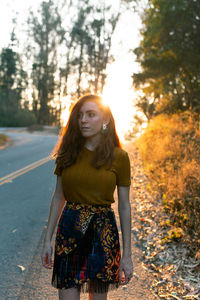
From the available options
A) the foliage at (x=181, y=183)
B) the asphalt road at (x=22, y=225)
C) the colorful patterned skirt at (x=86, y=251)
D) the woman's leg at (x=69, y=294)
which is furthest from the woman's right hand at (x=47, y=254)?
the foliage at (x=181, y=183)

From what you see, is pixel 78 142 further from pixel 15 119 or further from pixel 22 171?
pixel 15 119

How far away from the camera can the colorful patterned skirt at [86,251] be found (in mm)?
2219

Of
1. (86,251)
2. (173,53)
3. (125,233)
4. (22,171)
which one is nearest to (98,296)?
(86,251)

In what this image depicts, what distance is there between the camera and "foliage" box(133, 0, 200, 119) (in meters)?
13.3

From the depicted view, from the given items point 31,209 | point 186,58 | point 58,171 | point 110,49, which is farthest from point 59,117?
point 58,171

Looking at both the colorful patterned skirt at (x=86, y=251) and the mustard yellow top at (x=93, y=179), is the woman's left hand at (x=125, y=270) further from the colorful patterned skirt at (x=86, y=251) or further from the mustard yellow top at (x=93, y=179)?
the mustard yellow top at (x=93, y=179)

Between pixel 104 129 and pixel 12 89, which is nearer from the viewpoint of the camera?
pixel 104 129

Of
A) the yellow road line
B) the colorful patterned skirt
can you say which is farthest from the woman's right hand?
the yellow road line

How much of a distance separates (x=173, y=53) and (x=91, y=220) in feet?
43.5

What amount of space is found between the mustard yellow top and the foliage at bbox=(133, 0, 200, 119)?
38.4 feet

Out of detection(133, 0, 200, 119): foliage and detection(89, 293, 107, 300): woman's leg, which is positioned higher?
detection(133, 0, 200, 119): foliage

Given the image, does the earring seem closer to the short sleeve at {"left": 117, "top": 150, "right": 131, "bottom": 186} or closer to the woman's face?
the woman's face

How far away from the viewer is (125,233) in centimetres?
233

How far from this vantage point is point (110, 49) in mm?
42312
